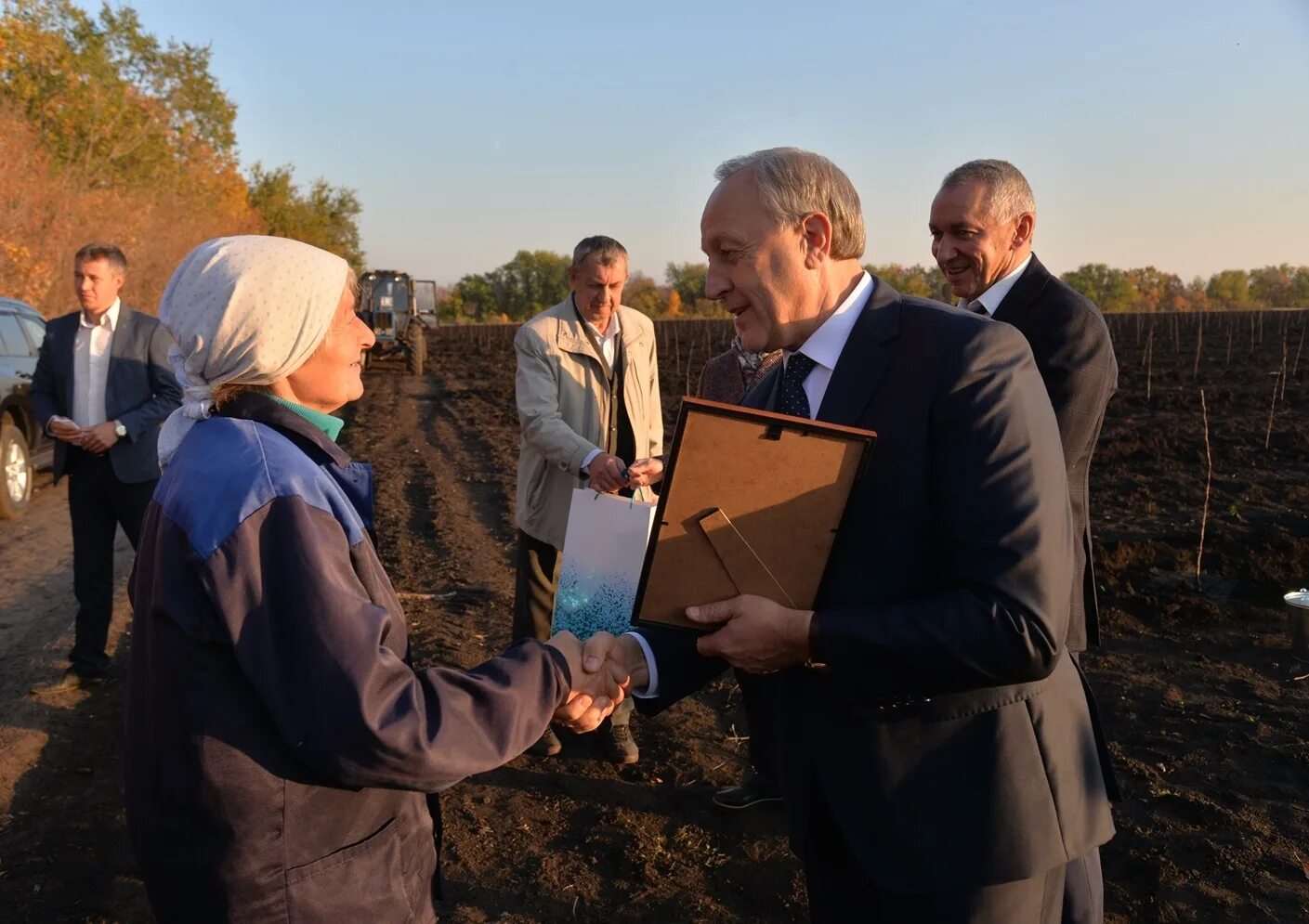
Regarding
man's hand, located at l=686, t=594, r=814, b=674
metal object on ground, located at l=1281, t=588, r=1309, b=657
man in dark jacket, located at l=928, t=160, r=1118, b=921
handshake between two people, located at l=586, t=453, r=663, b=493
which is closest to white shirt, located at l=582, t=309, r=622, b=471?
handshake between two people, located at l=586, t=453, r=663, b=493

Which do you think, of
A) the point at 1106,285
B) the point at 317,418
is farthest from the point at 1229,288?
the point at 317,418

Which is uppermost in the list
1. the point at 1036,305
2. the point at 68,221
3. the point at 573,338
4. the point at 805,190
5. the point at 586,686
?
the point at 68,221

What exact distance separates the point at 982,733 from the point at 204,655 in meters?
1.25

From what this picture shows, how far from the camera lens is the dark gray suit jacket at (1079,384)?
2.55 m

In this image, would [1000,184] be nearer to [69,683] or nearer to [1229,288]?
[69,683]

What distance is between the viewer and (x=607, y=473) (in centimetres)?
368

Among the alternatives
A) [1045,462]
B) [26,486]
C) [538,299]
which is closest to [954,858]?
[1045,462]

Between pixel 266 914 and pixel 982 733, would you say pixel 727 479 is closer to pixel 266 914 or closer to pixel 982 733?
pixel 982 733

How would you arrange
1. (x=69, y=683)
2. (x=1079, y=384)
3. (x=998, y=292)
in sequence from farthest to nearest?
(x=69, y=683), (x=998, y=292), (x=1079, y=384)

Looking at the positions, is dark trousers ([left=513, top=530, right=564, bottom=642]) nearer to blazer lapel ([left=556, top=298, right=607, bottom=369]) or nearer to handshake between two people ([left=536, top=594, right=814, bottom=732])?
blazer lapel ([left=556, top=298, right=607, bottom=369])

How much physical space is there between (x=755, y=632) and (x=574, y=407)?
8.33ft

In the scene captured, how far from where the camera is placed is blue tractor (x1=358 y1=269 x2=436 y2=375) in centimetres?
2452

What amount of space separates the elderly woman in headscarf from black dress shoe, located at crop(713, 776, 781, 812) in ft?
7.34

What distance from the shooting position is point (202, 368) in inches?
61.8
